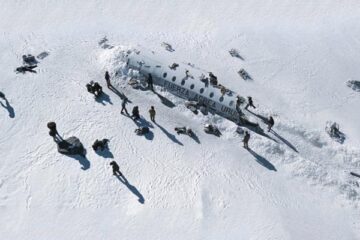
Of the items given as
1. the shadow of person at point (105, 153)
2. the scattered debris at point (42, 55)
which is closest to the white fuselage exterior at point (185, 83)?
the scattered debris at point (42, 55)

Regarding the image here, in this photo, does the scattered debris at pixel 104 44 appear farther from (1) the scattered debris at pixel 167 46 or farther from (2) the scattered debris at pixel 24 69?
(2) the scattered debris at pixel 24 69

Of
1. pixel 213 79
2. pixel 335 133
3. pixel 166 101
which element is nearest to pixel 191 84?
pixel 213 79

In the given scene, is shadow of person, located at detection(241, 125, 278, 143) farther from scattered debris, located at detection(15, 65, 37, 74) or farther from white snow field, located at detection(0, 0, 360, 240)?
scattered debris, located at detection(15, 65, 37, 74)

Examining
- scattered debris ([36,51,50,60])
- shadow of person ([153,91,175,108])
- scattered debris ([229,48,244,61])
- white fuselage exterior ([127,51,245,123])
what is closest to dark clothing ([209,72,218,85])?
white fuselage exterior ([127,51,245,123])

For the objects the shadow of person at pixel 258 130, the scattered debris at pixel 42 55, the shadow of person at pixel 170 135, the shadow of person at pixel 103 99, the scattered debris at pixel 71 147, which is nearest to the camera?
the scattered debris at pixel 71 147

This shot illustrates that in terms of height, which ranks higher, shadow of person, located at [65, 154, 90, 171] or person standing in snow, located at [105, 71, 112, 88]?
person standing in snow, located at [105, 71, 112, 88]

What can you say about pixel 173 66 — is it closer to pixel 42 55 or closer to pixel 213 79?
pixel 213 79
